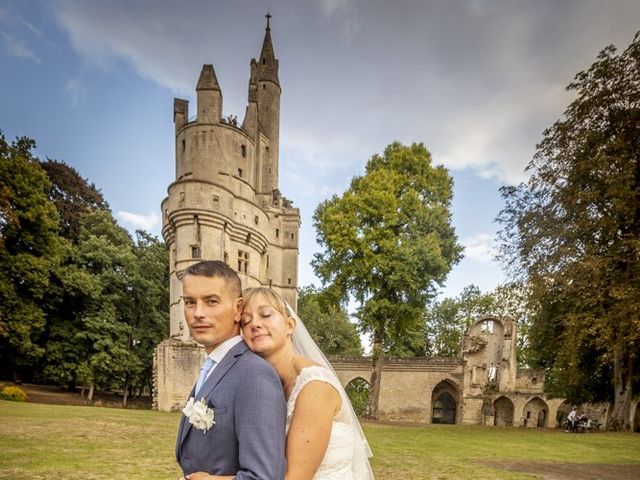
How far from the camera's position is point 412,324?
79.2 ft

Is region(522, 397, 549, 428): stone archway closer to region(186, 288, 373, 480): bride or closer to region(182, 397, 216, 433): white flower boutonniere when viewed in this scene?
region(186, 288, 373, 480): bride

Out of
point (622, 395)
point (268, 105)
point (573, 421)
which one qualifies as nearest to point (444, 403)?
point (573, 421)

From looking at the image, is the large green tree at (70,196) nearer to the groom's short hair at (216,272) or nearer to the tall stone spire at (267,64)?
the tall stone spire at (267,64)

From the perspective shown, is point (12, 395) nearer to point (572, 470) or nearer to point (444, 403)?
point (572, 470)

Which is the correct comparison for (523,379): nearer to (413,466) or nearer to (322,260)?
(322,260)

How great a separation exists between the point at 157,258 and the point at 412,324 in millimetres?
20885

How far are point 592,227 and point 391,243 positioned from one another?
959 cm

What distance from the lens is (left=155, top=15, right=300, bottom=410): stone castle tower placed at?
24.3 m

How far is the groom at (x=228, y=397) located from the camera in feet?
5.94

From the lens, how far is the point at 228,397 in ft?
6.59

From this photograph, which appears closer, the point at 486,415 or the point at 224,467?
the point at 224,467

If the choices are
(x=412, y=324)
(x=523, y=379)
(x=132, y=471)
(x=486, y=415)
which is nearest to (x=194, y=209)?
(x=412, y=324)

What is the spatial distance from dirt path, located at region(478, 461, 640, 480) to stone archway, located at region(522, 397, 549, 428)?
25.5 metres

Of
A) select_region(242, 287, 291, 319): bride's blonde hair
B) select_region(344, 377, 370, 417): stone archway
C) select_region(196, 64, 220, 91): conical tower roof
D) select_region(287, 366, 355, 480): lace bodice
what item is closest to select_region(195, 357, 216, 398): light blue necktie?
select_region(242, 287, 291, 319): bride's blonde hair
